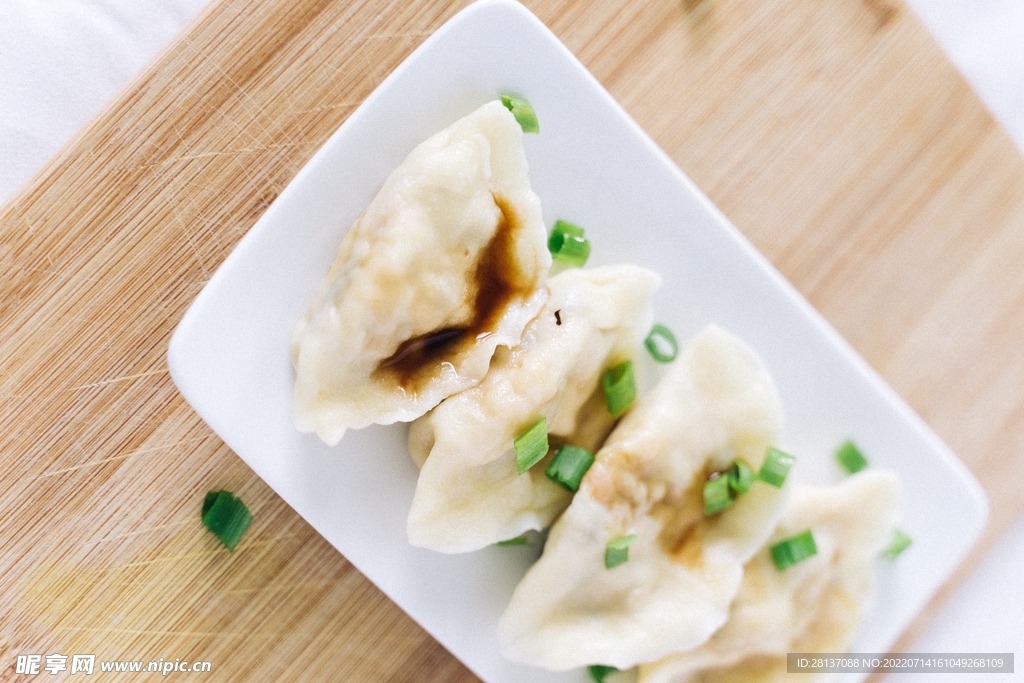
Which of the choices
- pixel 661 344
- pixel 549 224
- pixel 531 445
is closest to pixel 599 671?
pixel 531 445

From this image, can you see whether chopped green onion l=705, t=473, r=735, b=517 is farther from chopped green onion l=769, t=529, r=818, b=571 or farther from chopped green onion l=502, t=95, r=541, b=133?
chopped green onion l=502, t=95, r=541, b=133

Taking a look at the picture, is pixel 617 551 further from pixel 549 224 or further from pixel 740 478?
pixel 549 224

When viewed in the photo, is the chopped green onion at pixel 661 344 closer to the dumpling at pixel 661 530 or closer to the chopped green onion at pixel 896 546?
the dumpling at pixel 661 530

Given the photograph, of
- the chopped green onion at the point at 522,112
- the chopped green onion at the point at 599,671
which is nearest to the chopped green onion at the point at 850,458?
the chopped green onion at the point at 599,671

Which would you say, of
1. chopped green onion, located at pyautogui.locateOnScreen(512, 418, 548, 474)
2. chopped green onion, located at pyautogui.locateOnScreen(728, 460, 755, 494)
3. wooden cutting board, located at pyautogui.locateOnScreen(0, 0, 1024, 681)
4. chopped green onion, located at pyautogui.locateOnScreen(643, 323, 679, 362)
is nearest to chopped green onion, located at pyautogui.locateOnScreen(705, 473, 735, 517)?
chopped green onion, located at pyautogui.locateOnScreen(728, 460, 755, 494)

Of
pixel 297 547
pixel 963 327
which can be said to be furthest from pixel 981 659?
pixel 297 547
